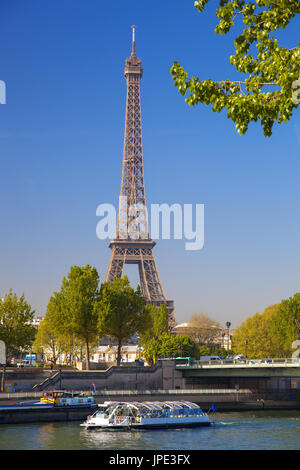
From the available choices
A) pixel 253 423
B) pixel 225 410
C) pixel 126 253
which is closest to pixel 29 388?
pixel 225 410

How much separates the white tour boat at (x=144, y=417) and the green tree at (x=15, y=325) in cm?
2050

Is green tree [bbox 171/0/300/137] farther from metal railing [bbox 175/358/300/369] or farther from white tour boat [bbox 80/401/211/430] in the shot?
metal railing [bbox 175/358/300/369]

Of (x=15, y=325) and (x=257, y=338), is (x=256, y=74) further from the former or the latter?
(x=257, y=338)

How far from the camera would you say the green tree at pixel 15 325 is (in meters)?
80.1

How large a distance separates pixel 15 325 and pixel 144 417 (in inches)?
1072

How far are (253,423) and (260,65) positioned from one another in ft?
166

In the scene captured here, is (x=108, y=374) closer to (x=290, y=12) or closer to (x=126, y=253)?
(x=290, y=12)

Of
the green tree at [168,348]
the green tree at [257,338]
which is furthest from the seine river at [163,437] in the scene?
the green tree at [257,338]

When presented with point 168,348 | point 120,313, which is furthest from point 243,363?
point 168,348

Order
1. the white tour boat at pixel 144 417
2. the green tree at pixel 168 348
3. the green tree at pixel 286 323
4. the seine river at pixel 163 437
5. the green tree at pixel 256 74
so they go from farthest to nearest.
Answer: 1. the green tree at pixel 286 323
2. the green tree at pixel 168 348
3. the white tour boat at pixel 144 417
4. the seine river at pixel 163 437
5. the green tree at pixel 256 74

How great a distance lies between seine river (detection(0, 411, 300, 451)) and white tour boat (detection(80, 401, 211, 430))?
1.13m

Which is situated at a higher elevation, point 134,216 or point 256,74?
point 134,216

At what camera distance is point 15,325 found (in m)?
81.0

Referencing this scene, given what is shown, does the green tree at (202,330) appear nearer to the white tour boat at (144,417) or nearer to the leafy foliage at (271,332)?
the leafy foliage at (271,332)
